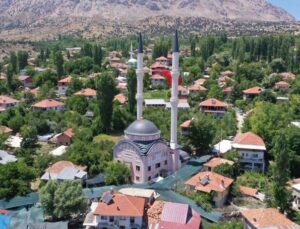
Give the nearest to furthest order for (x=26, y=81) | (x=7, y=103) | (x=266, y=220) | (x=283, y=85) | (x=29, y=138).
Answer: (x=266, y=220)
(x=29, y=138)
(x=7, y=103)
(x=283, y=85)
(x=26, y=81)

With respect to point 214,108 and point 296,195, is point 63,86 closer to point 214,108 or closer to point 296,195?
point 214,108

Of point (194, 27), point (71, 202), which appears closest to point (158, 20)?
point (194, 27)

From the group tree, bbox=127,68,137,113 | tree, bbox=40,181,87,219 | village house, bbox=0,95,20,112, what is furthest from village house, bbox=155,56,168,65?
tree, bbox=40,181,87,219

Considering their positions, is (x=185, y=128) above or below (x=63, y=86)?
above

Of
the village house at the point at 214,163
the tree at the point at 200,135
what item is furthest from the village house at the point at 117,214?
the tree at the point at 200,135

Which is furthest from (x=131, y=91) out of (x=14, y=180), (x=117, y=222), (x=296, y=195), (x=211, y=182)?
(x=117, y=222)

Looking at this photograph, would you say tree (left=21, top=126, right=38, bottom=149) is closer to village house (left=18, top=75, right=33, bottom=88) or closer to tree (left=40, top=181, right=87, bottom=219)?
tree (left=40, top=181, right=87, bottom=219)

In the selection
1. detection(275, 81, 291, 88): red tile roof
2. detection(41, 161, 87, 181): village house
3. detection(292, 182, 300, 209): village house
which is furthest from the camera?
detection(275, 81, 291, 88): red tile roof
